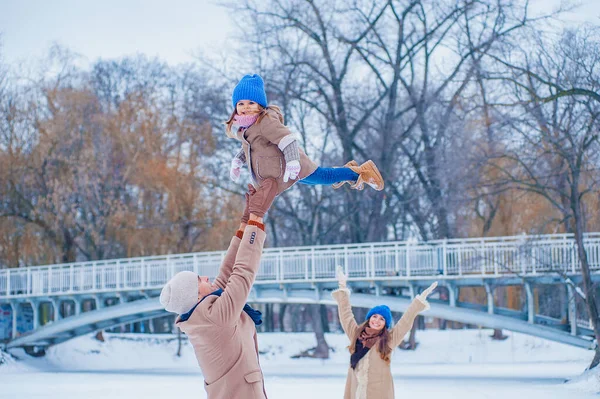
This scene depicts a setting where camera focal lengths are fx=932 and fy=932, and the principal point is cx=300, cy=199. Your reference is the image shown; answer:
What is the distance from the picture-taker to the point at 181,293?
397 centimetres

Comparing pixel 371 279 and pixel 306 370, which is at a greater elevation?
pixel 371 279

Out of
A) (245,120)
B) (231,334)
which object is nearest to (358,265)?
(245,120)

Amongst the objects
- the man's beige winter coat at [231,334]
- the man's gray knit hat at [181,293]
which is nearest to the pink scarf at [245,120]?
the man's beige winter coat at [231,334]

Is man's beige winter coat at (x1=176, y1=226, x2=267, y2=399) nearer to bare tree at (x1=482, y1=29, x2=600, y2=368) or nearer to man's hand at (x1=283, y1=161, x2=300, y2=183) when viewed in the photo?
man's hand at (x1=283, y1=161, x2=300, y2=183)

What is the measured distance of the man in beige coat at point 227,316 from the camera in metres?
3.92

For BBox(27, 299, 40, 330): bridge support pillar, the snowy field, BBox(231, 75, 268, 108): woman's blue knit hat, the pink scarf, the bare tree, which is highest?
the bare tree

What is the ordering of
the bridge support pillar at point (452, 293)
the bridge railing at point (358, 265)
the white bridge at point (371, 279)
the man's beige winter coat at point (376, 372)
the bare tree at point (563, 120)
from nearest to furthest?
the man's beige winter coat at point (376, 372)
the bare tree at point (563, 120)
the bridge railing at point (358, 265)
the white bridge at point (371, 279)
the bridge support pillar at point (452, 293)

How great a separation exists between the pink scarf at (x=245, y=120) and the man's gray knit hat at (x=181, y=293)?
99 centimetres

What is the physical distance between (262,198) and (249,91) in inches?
30.3

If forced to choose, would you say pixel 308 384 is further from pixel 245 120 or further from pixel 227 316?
pixel 227 316

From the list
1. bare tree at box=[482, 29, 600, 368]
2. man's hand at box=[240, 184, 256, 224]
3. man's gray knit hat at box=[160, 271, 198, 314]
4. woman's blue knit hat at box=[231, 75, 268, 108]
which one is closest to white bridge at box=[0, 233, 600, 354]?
bare tree at box=[482, 29, 600, 368]

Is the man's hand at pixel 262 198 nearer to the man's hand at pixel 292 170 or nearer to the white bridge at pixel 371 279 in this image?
the man's hand at pixel 292 170

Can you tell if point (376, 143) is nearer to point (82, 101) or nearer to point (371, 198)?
point (371, 198)

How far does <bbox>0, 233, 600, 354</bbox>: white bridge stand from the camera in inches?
903
